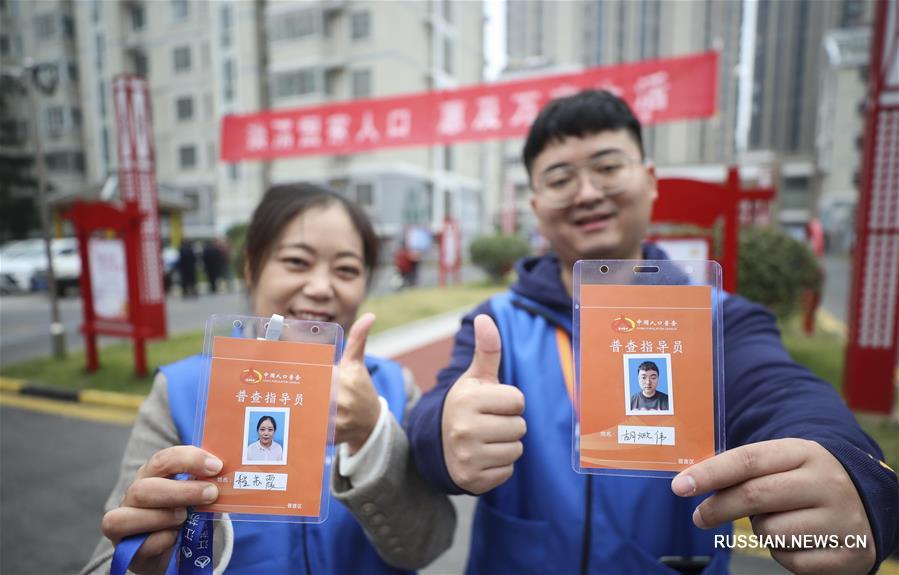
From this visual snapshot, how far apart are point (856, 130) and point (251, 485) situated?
41328 millimetres

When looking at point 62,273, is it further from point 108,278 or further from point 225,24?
point 225,24

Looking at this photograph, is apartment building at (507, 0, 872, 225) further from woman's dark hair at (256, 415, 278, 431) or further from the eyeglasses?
woman's dark hair at (256, 415, 278, 431)


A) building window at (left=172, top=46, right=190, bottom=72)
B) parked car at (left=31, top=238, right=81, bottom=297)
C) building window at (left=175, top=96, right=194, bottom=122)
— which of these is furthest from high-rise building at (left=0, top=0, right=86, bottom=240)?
building window at (left=172, top=46, right=190, bottom=72)

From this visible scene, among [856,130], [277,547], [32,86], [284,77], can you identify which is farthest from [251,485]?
[856,130]

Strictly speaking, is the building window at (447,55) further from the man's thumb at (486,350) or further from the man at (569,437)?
the man's thumb at (486,350)

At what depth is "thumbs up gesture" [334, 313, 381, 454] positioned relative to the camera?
0.91 metres

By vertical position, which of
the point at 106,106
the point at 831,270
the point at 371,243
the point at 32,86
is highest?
the point at 106,106

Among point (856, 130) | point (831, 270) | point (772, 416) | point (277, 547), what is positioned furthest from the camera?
point (856, 130)

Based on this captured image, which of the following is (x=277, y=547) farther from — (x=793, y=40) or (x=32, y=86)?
(x=793, y=40)

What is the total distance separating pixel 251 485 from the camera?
0.73m

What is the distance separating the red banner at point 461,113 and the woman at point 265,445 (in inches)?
249

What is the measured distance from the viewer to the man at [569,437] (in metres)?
0.65

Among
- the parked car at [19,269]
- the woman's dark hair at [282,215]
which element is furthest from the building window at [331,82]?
the woman's dark hair at [282,215]

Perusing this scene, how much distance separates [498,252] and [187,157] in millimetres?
19317
